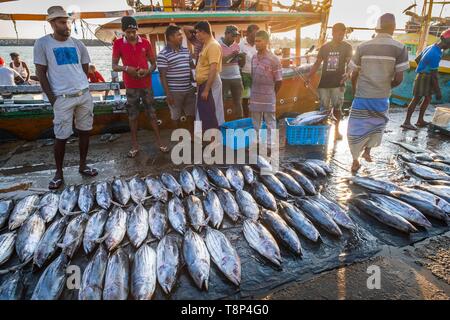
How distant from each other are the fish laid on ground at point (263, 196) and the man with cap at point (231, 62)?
280 centimetres

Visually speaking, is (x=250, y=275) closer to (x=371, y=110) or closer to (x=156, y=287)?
(x=156, y=287)

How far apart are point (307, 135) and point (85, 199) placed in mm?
4175

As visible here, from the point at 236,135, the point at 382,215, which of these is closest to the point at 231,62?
the point at 236,135

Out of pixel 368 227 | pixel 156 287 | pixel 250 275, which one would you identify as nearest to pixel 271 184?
pixel 368 227

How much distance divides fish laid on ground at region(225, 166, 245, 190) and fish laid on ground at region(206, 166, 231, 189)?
0.07 meters

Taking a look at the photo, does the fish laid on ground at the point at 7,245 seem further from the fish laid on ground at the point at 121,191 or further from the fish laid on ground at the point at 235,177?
the fish laid on ground at the point at 235,177

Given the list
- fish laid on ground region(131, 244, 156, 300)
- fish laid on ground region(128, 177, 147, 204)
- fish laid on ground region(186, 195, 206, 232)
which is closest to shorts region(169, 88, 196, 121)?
fish laid on ground region(128, 177, 147, 204)

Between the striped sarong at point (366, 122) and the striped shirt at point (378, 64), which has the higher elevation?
the striped shirt at point (378, 64)

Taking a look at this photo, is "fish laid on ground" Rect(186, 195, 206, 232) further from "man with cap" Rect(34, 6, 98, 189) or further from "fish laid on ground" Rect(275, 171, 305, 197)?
"man with cap" Rect(34, 6, 98, 189)

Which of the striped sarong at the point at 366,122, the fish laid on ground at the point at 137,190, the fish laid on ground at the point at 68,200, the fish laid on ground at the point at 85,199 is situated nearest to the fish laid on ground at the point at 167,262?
the fish laid on ground at the point at 137,190

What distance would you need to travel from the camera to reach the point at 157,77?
7.00m

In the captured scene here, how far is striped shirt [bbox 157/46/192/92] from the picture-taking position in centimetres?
504

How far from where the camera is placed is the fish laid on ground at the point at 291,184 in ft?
13.1
